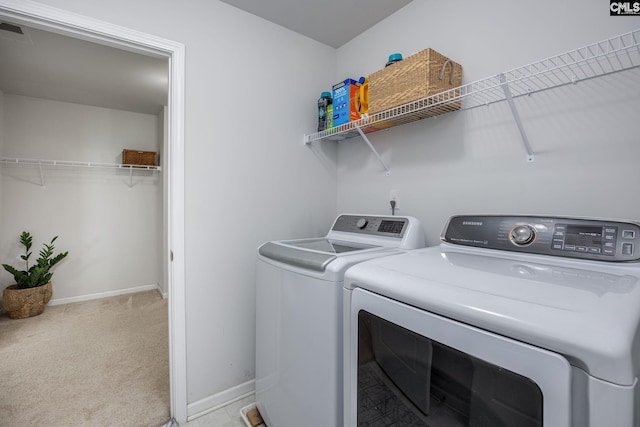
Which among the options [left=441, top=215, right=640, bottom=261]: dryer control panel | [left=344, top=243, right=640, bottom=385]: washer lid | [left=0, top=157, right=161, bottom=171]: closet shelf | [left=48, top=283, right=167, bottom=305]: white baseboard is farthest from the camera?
[left=48, top=283, right=167, bottom=305]: white baseboard

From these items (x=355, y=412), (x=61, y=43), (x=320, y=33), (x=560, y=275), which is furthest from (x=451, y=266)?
(x=61, y=43)

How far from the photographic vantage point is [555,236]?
3.16 ft

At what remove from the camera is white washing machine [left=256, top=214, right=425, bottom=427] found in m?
1.04

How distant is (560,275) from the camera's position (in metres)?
0.77

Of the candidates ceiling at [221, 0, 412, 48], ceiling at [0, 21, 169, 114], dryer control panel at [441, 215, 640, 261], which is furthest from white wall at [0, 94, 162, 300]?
dryer control panel at [441, 215, 640, 261]

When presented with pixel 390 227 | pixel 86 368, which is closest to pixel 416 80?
pixel 390 227

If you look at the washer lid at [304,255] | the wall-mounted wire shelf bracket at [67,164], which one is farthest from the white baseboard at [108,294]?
the washer lid at [304,255]

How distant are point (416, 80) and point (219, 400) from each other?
210 centimetres

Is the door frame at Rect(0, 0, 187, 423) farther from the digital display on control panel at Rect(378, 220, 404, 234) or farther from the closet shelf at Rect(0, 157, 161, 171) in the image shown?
the closet shelf at Rect(0, 157, 161, 171)

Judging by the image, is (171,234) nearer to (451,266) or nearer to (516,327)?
(451,266)

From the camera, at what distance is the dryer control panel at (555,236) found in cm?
85

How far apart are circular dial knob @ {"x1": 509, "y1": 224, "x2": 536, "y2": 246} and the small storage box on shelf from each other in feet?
13.4

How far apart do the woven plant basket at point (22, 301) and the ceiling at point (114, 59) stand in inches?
84.9

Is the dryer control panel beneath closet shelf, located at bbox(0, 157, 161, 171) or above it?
beneath
